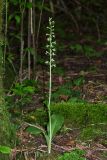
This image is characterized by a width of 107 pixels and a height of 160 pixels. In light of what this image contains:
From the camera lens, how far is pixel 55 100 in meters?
4.95

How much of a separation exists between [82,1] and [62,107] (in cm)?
554

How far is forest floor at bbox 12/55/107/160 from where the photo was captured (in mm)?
3650

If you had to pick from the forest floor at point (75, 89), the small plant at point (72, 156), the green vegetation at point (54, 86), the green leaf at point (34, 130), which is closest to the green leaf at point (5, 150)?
the green vegetation at point (54, 86)

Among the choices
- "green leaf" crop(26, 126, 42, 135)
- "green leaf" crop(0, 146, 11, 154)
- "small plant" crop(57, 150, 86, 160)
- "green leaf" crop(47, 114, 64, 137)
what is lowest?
"small plant" crop(57, 150, 86, 160)

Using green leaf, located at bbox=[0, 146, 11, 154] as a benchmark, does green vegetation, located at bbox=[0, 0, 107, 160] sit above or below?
above

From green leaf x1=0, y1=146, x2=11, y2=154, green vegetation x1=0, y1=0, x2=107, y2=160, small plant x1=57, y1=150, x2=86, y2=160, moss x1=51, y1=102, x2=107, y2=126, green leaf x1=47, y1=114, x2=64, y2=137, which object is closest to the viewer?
green leaf x1=0, y1=146, x2=11, y2=154

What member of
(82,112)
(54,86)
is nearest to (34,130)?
(82,112)

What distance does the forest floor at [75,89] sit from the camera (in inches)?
144

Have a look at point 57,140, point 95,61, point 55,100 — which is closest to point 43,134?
point 57,140

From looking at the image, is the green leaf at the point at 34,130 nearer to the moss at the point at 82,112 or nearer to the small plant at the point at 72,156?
the small plant at the point at 72,156

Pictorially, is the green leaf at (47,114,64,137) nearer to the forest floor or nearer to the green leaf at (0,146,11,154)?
the forest floor

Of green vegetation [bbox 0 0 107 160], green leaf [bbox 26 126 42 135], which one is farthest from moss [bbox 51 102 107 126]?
green leaf [bbox 26 126 42 135]

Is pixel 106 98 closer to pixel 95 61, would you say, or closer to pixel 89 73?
pixel 89 73

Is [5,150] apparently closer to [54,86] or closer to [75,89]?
[75,89]
